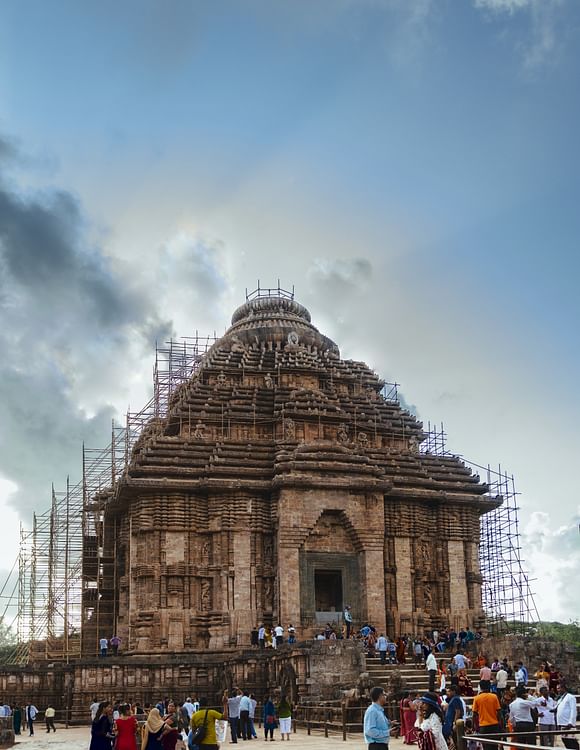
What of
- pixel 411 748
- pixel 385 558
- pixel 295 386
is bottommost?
pixel 411 748

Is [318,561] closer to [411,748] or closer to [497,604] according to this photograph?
[497,604]

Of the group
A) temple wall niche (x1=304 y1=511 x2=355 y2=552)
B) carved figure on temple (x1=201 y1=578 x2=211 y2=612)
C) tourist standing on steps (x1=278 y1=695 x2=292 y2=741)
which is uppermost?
temple wall niche (x1=304 y1=511 x2=355 y2=552)

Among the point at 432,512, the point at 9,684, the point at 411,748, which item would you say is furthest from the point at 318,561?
the point at 411,748

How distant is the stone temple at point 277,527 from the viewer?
3791 centimetres

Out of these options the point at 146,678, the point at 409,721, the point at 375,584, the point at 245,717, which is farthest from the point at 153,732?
the point at 375,584

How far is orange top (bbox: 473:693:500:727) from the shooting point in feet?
56.1

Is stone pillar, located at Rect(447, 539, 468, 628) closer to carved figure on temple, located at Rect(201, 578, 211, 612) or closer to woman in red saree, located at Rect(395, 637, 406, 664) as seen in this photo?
woman in red saree, located at Rect(395, 637, 406, 664)

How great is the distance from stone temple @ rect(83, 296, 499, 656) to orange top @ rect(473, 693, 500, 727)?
20.1 metres

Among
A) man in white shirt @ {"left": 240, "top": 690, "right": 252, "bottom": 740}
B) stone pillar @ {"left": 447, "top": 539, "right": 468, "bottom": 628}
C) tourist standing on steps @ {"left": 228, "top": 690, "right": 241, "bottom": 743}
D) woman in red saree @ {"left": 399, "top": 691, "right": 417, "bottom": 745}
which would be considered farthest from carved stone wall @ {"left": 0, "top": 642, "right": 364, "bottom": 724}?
stone pillar @ {"left": 447, "top": 539, "right": 468, "bottom": 628}

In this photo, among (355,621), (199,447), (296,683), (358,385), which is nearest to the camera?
(296,683)

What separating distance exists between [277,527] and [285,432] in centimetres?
484

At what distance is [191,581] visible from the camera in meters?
38.4

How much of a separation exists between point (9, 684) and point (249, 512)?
1089 centimetres

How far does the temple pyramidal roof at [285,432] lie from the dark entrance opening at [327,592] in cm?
409
